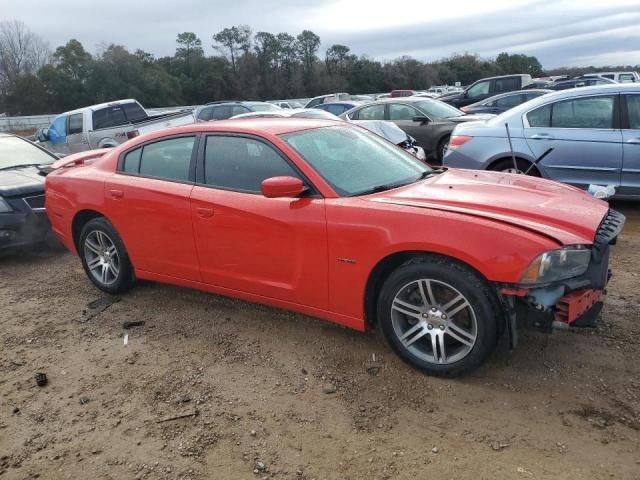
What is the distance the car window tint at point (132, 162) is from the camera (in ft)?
15.2

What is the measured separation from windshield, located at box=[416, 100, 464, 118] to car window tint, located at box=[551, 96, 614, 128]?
453 centimetres

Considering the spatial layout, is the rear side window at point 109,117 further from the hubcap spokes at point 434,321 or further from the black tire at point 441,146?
the hubcap spokes at point 434,321

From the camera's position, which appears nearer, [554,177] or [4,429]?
[4,429]

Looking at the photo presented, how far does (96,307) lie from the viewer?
4.73 metres

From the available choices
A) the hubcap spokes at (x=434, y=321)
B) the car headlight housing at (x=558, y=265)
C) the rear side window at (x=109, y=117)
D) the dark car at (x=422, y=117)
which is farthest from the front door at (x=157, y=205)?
the rear side window at (x=109, y=117)

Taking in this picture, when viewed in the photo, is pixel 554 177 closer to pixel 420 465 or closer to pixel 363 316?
pixel 363 316

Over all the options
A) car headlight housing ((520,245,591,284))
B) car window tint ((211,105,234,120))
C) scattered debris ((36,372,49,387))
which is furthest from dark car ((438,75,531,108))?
scattered debris ((36,372,49,387))

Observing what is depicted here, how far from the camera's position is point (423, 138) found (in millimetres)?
10625

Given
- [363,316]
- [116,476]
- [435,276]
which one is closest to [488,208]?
[435,276]

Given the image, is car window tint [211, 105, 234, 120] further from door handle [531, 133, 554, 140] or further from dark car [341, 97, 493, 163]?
door handle [531, 133, 554, 140]

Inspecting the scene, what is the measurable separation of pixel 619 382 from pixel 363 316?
1.49 meters

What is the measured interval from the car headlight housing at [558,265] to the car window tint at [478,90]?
1760 centimetres

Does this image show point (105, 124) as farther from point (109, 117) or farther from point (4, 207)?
point (4, 207)

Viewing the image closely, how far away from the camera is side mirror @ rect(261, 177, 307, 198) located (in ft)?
11.1
